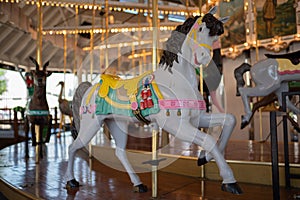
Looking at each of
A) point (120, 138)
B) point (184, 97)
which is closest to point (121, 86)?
point (120, 138)

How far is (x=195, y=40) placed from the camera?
218 centimetres

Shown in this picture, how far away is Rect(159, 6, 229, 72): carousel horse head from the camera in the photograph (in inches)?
82.9

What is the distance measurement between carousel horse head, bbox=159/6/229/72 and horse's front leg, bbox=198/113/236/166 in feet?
1.28

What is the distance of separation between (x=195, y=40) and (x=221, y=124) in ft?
2.06

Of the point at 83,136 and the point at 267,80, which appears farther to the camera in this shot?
the point at 267,80

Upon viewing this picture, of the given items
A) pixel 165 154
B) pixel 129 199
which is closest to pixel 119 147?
pixel 129 199

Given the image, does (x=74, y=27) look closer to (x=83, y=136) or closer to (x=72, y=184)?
(x=83, y=136)

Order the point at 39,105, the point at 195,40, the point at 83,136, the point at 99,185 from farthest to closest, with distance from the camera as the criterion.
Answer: the point at 39,105 < the point at 99,185 < the point at 83,136 < the point at 195,40

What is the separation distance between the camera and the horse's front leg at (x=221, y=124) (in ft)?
7.31

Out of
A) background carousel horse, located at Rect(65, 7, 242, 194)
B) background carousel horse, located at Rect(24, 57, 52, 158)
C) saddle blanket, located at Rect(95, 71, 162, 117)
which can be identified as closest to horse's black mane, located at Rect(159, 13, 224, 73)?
background carousel horse, located at Rect(65, 7, 242, 194)

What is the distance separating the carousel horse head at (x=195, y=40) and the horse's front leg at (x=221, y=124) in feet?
1.28

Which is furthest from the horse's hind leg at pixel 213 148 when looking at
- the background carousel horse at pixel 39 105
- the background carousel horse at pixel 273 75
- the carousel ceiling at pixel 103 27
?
the background carousel horse at pixel 39 105

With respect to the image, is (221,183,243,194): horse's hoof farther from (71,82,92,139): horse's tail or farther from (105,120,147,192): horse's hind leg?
(71,82,92,139): horse's tail

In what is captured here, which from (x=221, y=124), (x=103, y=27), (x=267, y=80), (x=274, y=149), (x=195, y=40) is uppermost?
(x=103, y=27)
